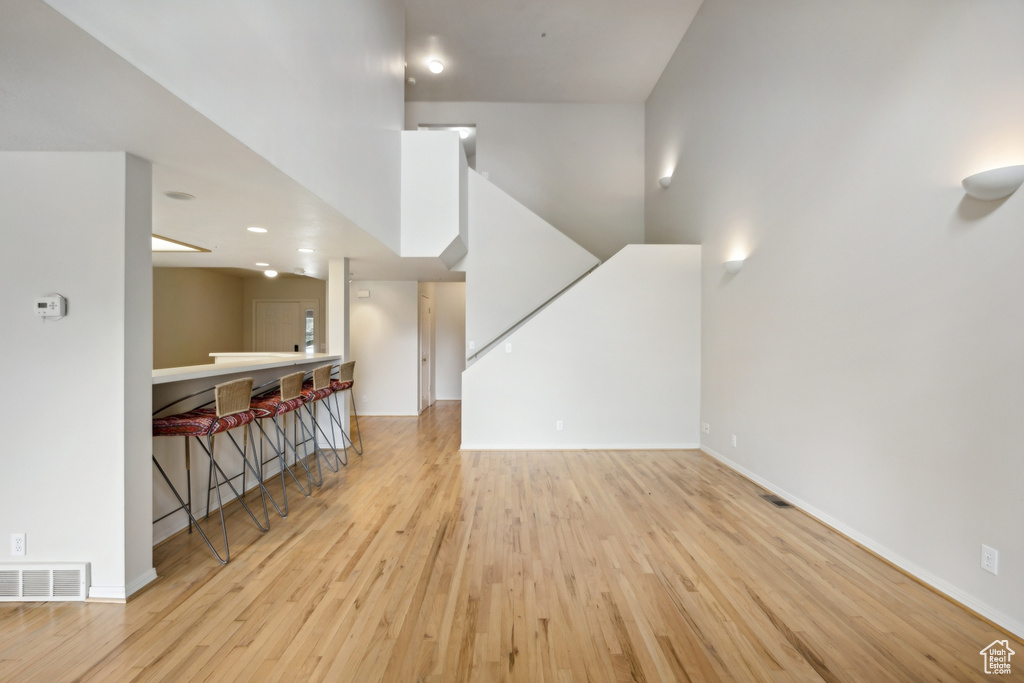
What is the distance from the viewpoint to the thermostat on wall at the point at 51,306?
2.00 metres

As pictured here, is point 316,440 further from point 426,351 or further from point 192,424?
point 426,351

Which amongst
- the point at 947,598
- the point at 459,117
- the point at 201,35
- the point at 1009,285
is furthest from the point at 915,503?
the point at 459,117

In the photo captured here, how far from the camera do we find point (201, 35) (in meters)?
1.64

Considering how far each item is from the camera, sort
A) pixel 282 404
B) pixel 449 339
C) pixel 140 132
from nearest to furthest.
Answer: pixel 140 132, pixel 282 404, pixel 449 339

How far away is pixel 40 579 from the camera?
2.05 m

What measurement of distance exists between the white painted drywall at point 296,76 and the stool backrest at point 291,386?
1426 mm

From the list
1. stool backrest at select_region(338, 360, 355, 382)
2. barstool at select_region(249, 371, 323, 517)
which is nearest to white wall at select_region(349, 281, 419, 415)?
stool backrest at select_region(338, 360, 355, 382)

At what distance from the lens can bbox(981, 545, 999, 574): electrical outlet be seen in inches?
74.2

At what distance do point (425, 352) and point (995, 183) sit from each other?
23.2 feet

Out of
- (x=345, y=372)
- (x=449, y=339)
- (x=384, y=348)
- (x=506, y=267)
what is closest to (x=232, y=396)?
(x=345, y=372)

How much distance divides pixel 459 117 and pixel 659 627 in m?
7.45

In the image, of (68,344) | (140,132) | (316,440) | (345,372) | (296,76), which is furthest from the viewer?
Result: (345,372)

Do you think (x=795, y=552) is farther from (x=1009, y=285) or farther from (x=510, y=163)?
(x=510, y=163)

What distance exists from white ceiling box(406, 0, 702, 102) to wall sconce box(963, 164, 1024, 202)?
14.5 ft
